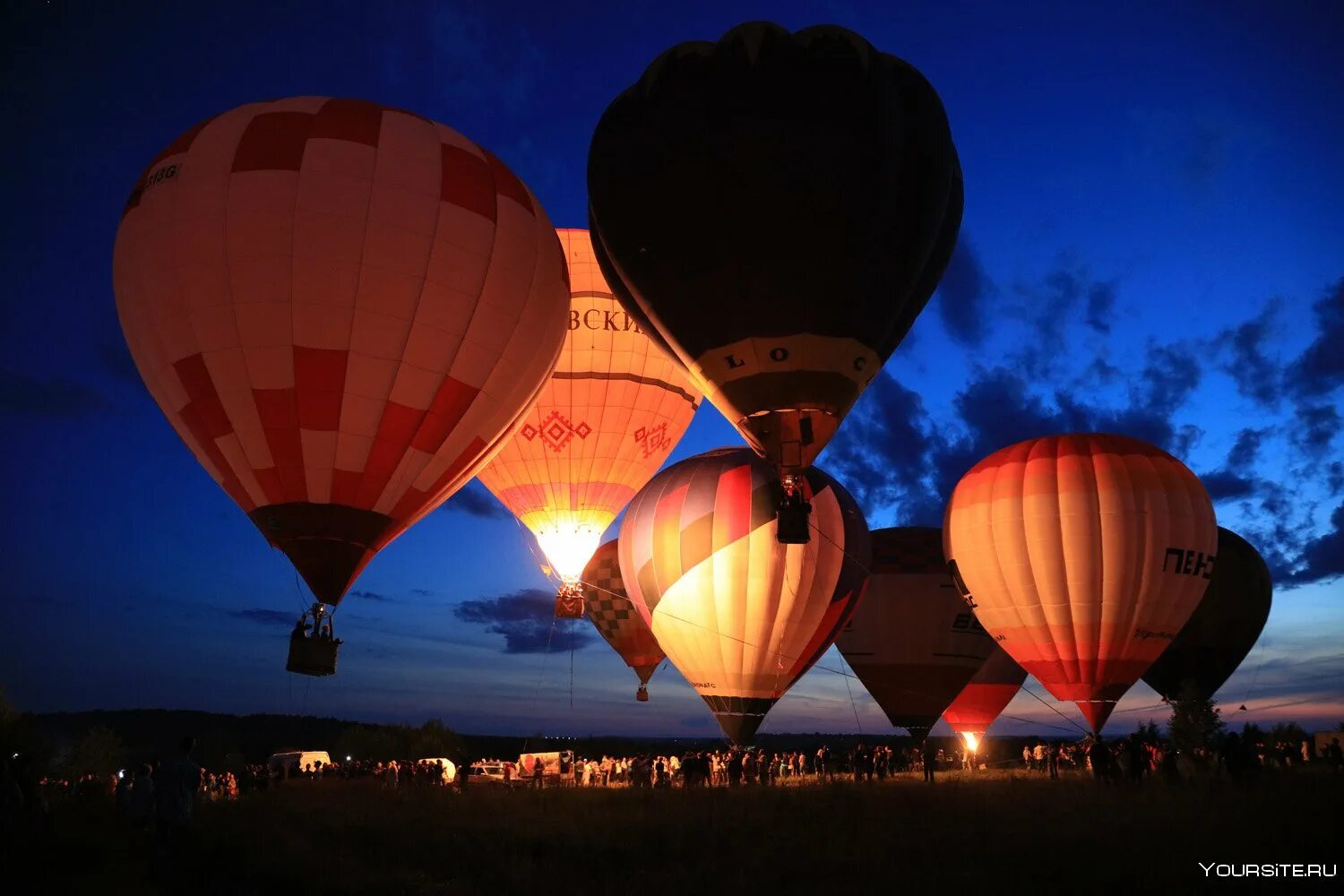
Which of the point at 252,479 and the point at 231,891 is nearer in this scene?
the point at 231,891

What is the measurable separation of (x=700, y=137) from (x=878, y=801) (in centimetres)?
860

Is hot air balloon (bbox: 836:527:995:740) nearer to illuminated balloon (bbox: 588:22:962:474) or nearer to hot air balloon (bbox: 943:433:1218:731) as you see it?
hot air balloon (bbox: 943:433:1218:731)

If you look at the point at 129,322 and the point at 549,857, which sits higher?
the point at 129,322

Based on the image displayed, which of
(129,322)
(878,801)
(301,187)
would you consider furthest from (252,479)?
(878,801)

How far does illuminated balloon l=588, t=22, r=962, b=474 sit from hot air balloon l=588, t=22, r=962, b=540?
0.07ft

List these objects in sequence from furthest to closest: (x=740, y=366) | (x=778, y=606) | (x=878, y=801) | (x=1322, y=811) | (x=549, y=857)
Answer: (x=778, y=606) < (x=740, y=366) < (x=878, y=801) < (x=1322, y=811) < (x=549, y=857)

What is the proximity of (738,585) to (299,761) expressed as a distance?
60.9 ft

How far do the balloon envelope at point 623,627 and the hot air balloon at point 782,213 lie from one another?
550 inches

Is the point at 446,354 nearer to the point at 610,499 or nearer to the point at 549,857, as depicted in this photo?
the point at 549,857

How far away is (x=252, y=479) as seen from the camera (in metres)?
12.5

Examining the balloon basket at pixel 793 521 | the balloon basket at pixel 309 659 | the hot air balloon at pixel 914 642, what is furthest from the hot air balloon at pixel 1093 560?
the balloon basket at pixel 309 659

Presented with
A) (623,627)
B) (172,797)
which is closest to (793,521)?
(172,797)

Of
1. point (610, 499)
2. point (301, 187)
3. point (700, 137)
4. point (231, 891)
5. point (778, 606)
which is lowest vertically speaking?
point (231, 891)

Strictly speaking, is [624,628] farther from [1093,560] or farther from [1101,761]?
[1101,761]
